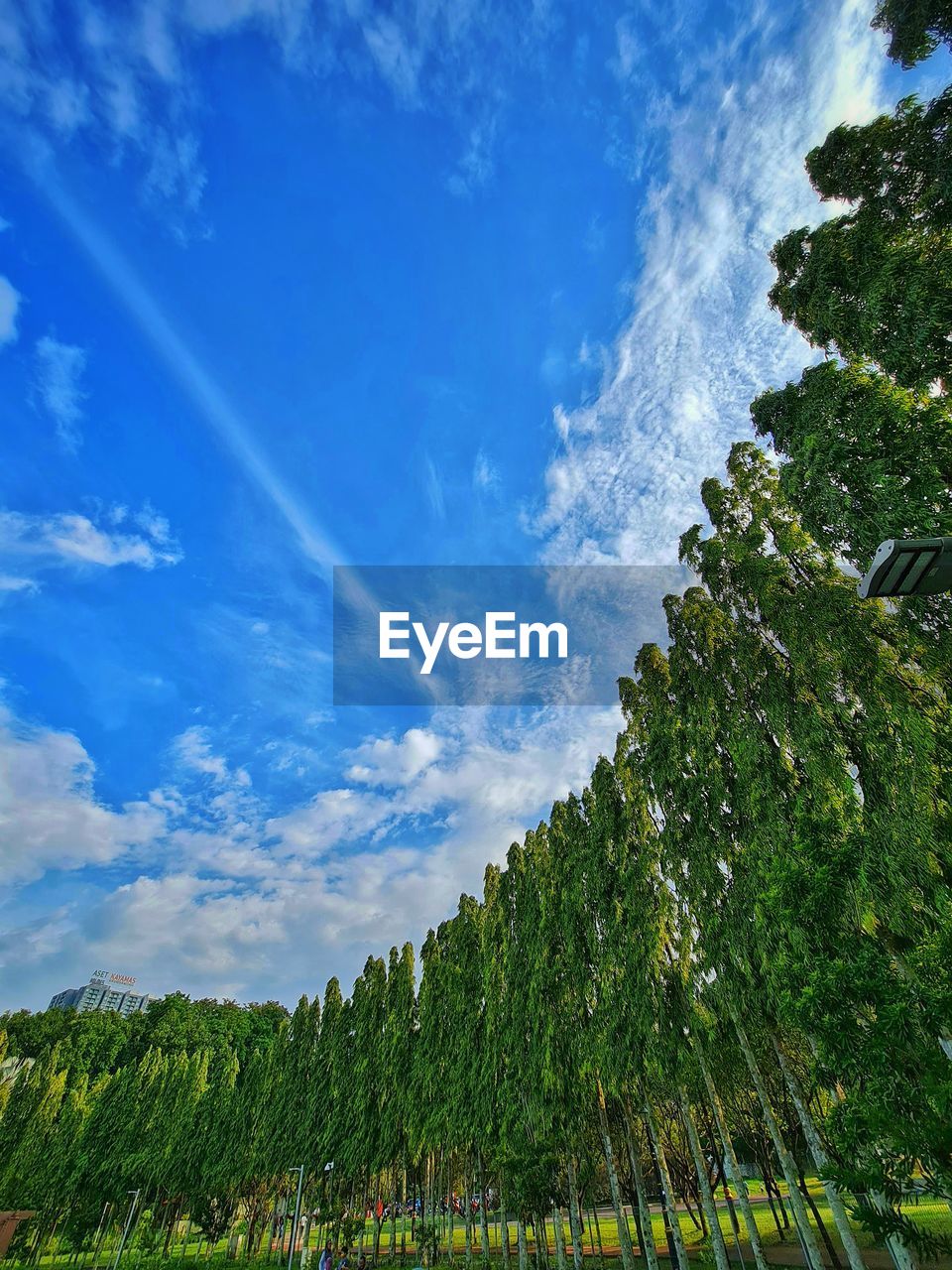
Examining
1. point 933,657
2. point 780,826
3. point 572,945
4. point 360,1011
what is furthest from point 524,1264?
point 933,657

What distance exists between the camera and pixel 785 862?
8445mm

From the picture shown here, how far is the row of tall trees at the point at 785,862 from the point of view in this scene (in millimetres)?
7508

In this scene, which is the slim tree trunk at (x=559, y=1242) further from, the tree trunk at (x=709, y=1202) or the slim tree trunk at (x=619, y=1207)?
the tree trunk at (x=709, y=1202)

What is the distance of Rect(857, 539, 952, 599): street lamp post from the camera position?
3727 millimetres

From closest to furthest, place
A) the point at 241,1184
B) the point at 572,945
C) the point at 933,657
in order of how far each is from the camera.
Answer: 1. the point at 933,657
2. the point at 572,945
3. the point at 241,1184

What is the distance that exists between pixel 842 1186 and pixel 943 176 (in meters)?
11.8

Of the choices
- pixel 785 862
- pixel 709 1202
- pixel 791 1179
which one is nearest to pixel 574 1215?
pixel 709 1202

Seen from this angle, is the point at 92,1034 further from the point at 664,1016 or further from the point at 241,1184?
the point at 664,1016

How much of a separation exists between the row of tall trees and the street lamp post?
14.0 feet

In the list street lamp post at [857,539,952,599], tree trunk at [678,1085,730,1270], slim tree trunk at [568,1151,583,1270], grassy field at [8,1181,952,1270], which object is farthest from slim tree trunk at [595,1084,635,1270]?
street lamp post at [857,539,952,599]

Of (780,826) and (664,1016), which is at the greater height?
(780,826)

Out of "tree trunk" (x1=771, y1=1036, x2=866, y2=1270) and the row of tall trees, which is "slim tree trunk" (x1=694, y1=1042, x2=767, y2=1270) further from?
"tree trunk" (x1=771, y1=1036, x2=866, y2=1270)

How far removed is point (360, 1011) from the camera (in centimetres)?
3519

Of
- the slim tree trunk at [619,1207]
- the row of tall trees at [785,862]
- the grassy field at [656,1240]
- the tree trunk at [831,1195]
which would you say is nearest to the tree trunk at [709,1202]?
the row of tall trees at [785,862]
